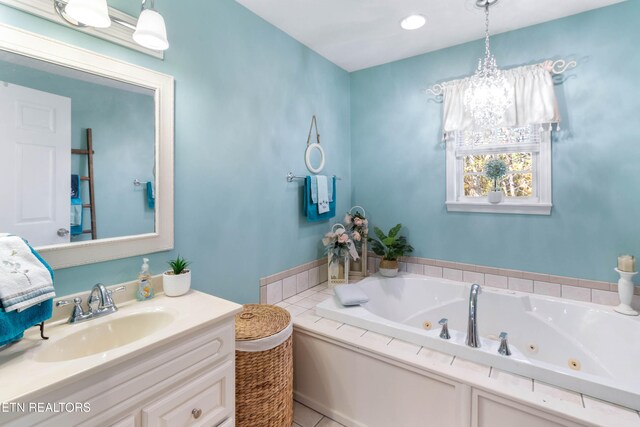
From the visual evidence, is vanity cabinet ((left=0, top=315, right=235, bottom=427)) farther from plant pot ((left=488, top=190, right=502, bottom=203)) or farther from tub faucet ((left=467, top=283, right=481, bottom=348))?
plant pot ((left=488, top=190, right=502, bottom=203))

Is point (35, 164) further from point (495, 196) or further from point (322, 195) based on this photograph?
point (495, 196)

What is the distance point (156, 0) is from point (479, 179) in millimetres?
2559

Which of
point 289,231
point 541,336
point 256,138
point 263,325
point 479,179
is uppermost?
point 256,138

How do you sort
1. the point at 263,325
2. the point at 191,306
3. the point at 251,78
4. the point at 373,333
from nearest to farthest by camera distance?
the point at 191,306 → the point at 263,325 → the point at 373,333 → the point at 251,78

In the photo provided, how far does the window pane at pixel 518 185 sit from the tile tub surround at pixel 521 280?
0.62 meters

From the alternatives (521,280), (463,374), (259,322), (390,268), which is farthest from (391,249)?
(259,322)

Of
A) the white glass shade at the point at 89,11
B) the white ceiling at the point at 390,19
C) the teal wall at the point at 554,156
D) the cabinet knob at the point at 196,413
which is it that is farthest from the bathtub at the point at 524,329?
the white ceiling at the point at 390,19

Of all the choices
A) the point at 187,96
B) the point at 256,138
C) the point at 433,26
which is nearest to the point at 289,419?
the point at 256,138

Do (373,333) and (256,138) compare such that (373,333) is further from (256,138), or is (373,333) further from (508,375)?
(256,138)

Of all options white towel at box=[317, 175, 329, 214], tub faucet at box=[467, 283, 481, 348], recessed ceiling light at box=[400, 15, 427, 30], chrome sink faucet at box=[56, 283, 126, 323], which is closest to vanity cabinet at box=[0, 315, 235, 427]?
chrome sink faucet at box=[56, 283, 126, 323]

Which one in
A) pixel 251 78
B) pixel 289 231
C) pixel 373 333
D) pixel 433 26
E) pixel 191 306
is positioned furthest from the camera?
pixel 289 231

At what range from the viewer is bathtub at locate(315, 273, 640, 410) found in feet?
4.60

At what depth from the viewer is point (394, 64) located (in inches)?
113

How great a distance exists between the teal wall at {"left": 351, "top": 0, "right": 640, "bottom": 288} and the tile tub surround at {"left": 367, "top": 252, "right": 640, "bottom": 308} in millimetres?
58
